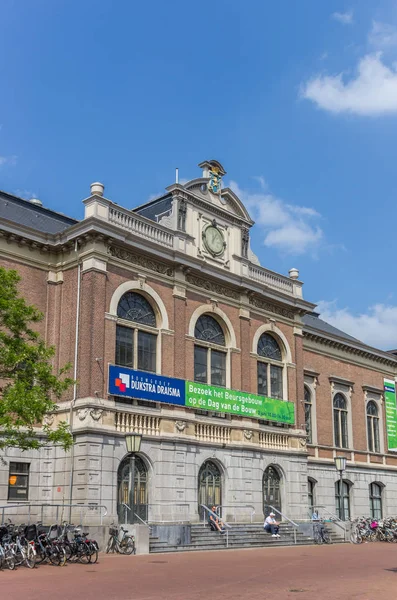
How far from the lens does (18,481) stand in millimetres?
27438

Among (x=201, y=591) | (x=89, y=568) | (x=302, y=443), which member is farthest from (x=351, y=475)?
(x=201, y=591)

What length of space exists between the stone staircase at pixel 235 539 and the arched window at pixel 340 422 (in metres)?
11.1

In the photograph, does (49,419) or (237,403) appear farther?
(237,403)

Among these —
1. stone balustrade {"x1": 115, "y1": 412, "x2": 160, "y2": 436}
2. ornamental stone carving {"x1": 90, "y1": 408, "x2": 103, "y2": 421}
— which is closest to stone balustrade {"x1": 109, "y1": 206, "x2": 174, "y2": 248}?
stone balustrade {"x1": 115, "y1": 412, "x2": 160, "y2": 436}

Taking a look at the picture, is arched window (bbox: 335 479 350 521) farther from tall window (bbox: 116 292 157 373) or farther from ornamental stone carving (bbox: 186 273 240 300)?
tall window (bbox: 116 292 157 373)

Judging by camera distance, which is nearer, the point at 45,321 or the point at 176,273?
the point at 45,321

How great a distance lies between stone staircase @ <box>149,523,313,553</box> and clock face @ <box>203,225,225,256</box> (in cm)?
1282

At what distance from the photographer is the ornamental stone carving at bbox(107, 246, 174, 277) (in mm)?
30062

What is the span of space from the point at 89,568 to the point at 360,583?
7.55m

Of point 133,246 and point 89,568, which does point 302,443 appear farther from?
point 89,568

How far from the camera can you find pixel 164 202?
113 feet

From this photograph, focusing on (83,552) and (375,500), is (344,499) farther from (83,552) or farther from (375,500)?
(83,552)

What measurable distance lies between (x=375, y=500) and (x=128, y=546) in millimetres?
24869

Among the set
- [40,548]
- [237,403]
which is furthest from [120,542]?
[237,403]
